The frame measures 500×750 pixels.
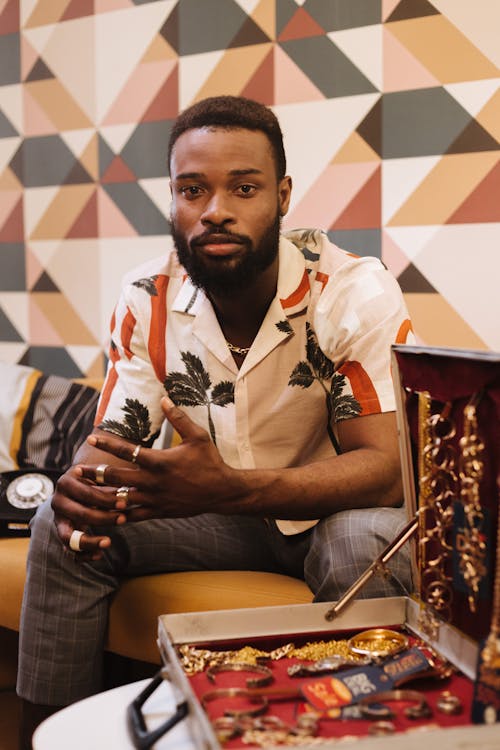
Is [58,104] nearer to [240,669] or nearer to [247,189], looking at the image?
[247,189]

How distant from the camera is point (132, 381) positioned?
1592 mm

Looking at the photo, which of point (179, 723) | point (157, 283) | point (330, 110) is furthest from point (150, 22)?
point (179, 723)

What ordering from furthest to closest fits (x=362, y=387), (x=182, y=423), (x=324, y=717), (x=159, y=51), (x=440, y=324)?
(x=159, y=51) → (x=440, y=324) → (x=362, y=387) → (x=182, y=423) → (x=324, y=717)

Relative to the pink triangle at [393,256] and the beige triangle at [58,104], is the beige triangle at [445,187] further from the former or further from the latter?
the beige triangle at [58,104]

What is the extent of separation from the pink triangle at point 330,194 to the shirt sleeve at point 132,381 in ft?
2.51

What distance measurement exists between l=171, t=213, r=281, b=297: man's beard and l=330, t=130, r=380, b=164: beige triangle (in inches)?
26.0

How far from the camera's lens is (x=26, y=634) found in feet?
4.56

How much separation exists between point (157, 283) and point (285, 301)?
287 millimetres

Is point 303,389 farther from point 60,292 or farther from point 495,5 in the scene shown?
point 60,292

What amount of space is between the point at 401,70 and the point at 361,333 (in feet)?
3.24

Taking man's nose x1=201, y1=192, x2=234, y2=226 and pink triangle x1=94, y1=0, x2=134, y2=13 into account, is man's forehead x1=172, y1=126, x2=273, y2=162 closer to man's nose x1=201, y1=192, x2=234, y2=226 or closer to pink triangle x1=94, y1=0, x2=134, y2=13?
man's nose x1=201, y1=192, x2=234, y2=226

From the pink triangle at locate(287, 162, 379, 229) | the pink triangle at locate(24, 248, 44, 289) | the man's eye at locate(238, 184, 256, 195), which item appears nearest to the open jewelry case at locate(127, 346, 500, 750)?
the man's eye at locate(238, 184, 256, 195)

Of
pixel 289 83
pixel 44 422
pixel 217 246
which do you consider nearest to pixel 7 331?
pixel 44 422

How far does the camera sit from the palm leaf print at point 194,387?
1587mm
